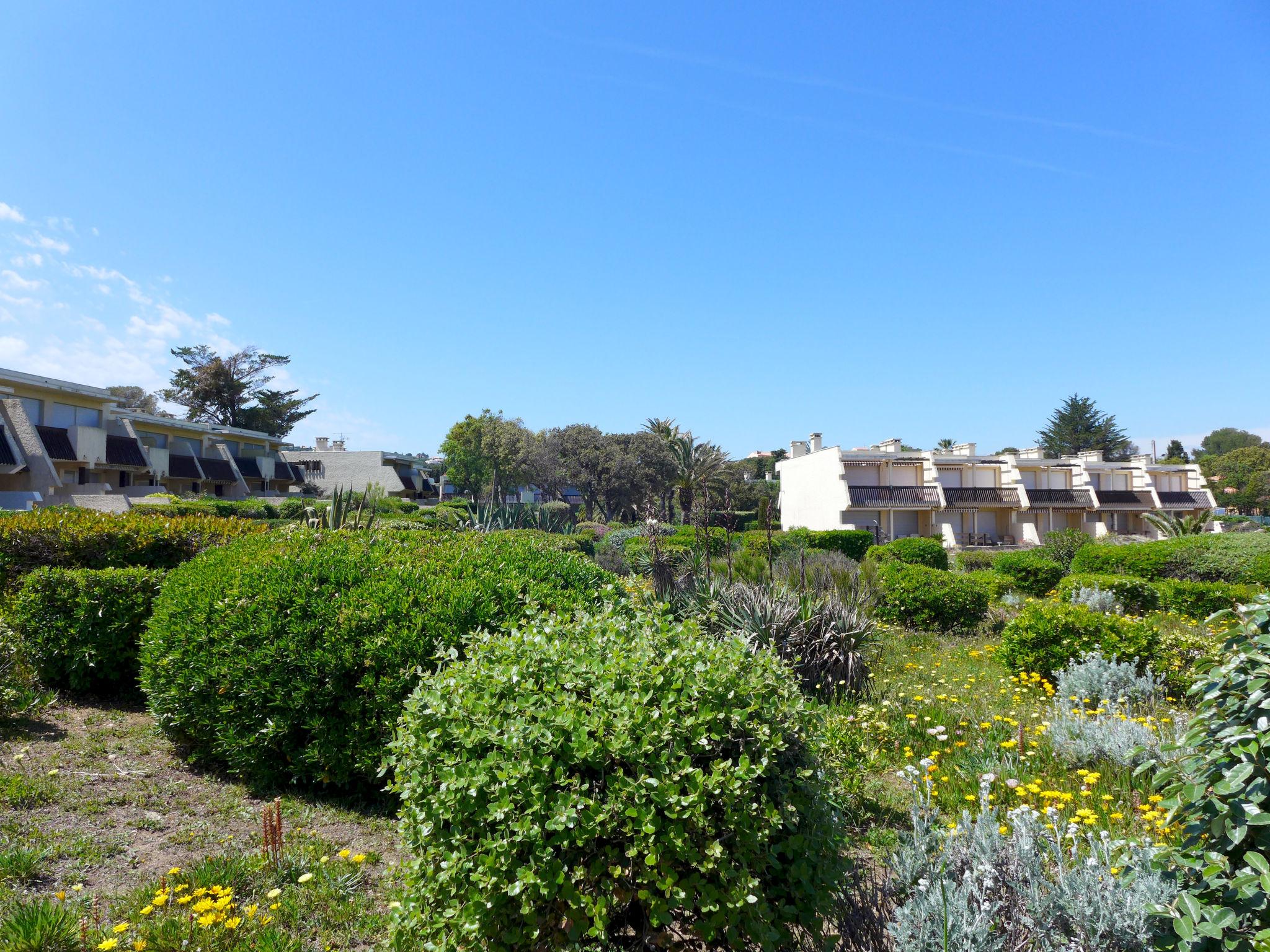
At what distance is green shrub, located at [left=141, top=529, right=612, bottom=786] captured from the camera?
446cm

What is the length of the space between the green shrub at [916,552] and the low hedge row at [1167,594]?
22.9 ft

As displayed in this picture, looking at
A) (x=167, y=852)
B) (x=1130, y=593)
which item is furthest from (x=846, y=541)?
(x=167, y=852)

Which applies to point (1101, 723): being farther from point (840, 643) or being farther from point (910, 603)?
point (910, 603)

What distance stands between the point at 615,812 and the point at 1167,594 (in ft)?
44.1

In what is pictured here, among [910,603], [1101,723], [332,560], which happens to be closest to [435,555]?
[332,560]

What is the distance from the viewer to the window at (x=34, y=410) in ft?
105

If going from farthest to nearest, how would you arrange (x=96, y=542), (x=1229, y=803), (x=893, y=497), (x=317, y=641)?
1. (x=893, y=497)
2. (x=96, y=542)
3. (x=317, y=641)
4. (x=1229, y=803)

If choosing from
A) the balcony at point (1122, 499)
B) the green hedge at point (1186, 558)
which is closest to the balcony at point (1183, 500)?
the balcony at point (1122, 499)

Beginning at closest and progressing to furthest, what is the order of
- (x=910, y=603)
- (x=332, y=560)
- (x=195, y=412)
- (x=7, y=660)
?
(x=332, y=560), (x=7, y=660), (x=910, y=603), (x=195, y=412)

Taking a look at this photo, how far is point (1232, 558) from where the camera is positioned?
53.6 ft

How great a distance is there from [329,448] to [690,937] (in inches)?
2636

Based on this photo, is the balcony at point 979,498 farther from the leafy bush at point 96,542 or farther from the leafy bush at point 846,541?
the leafy bush at point 96,542

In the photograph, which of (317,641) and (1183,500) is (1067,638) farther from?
(1183,500)

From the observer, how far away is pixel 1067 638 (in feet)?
26.9
